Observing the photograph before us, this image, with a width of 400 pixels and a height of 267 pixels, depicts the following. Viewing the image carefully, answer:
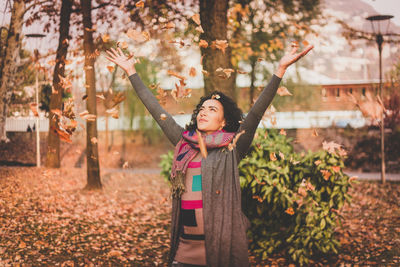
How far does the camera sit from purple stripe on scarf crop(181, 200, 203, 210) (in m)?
2.72

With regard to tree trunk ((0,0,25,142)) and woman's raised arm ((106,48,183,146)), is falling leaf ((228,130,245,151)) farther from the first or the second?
tree trunk ((0,0,25,142))

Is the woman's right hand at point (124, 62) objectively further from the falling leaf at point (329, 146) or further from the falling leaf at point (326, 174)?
the falling leaf at point (326, 174)

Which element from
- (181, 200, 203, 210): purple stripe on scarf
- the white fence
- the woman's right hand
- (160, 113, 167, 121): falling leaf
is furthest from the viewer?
the white fence

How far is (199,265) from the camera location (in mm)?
2674

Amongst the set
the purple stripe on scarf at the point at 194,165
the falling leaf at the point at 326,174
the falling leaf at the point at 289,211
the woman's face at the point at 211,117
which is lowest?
the falling leaf at the point at 289,211

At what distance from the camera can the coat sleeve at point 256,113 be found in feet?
8.93

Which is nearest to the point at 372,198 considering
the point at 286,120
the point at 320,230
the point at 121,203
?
the point at 320,230

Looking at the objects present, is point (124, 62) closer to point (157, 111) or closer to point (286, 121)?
point (157, 111)

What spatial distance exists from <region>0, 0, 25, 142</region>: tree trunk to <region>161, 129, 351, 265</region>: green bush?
13.9ft

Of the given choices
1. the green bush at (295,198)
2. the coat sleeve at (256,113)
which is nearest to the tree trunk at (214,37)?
the green bush at (295,198)

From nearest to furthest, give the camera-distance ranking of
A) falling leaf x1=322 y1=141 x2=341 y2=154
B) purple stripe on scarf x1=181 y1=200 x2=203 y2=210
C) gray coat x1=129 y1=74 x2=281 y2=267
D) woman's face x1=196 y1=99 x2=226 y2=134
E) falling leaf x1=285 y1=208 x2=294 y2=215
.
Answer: gray coat x1=129 y1=74 x2=281 y2=267 → purple stripe on scarf x1=181 y1=200 x2=203 y2=210 → woman's face x1=196 y1=99 x2=226 y2=134 → falling leaf x1=322 y1=141 x2=341 y2=154 → falling leaf x1=285 y1=208 x2=294 y2=215

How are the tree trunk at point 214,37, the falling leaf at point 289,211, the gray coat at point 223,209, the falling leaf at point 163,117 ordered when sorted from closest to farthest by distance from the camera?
the gray coat at point 223,209
the falling leaf at point 163,117
the falling leaf at point 289,211
the tree trunk at point 214,37

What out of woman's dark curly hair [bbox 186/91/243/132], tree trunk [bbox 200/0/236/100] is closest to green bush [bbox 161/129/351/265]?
tree trunk [bbox 200/0/236/100]

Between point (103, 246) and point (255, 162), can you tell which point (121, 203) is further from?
point (255, 162)
